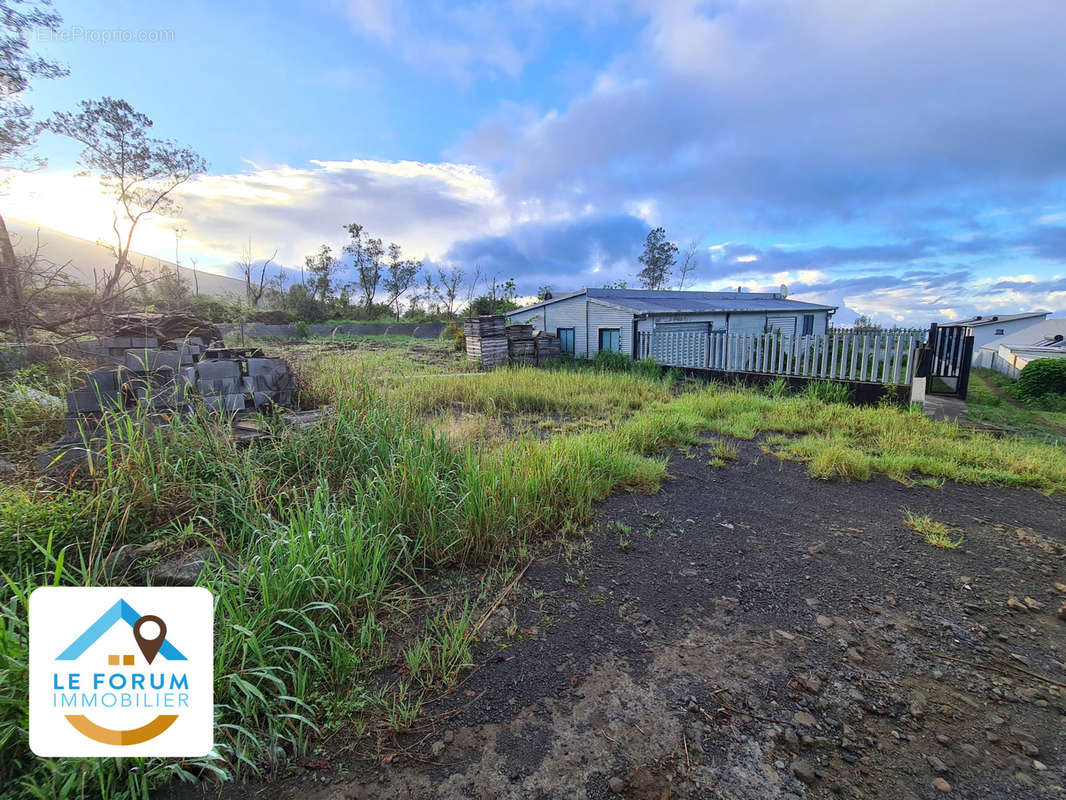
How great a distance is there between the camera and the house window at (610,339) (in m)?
14.6

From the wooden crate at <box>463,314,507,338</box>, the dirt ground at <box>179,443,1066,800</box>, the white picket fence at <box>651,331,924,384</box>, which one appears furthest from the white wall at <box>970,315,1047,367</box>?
the dirt ground at <box>179,443,1066,800</box>

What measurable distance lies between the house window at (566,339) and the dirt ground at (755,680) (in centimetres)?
1368

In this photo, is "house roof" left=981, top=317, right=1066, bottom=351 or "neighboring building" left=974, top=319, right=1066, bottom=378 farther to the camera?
"house roof" left=981, top=317, right=1066, bottom=351

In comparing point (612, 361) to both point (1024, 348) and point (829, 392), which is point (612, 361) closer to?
point (829, 392)

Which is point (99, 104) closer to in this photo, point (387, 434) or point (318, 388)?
point (318, 388)

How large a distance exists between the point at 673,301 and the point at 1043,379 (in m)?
14.0

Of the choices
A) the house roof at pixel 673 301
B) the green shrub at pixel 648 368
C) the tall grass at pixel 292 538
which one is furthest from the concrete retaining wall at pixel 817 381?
the tall grass at pixel 292 538

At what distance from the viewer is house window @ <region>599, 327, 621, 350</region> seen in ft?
48.0

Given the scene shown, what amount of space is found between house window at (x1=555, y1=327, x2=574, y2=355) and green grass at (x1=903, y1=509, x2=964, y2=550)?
13.4 metres

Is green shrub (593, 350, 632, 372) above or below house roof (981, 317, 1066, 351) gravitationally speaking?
below

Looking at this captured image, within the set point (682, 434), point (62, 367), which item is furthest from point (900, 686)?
point (62, 367)

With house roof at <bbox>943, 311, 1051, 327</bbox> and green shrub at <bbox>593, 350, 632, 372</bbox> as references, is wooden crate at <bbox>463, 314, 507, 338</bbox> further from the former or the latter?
house roof at <bbox>943, 311, 1051, 327</bbox>

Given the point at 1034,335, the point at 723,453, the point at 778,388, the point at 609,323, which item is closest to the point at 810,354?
the point at 778,388

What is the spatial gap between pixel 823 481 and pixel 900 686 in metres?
3.01
